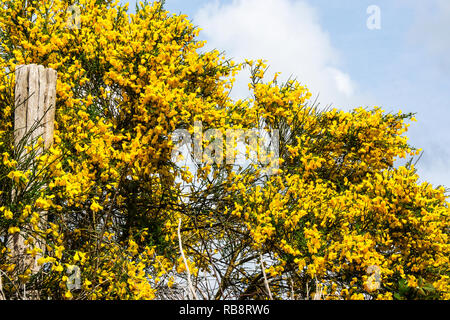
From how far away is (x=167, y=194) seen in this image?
5.51 meters

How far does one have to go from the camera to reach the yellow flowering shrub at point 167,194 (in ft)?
14.9

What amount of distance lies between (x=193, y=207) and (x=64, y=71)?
7.70 ft

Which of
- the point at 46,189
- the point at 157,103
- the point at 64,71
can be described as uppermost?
the point at 64,71

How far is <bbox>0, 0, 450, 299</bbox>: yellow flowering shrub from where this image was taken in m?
4.55

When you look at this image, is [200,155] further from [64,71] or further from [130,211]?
[64,71]

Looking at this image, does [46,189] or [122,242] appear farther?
[122,242]

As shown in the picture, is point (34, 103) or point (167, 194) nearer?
point (34, 103)

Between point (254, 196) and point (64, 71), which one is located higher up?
point (64, 71)

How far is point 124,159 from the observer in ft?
16.0

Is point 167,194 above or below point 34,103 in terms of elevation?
below
